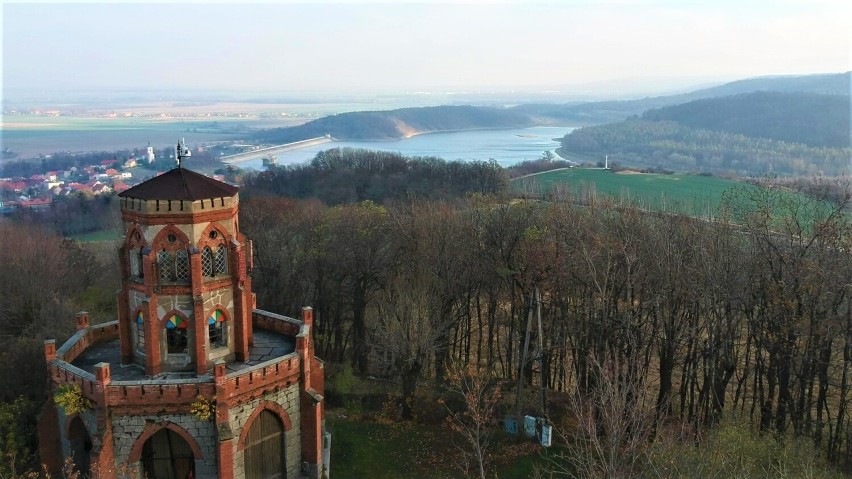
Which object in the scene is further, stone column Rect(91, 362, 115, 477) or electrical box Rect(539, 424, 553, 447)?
electrical box Rect(539, 424, 553, 447)

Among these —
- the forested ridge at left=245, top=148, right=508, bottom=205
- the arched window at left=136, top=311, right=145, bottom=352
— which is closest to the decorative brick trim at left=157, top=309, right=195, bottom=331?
the arched window at left=136, top=311, right=145, bottom=352

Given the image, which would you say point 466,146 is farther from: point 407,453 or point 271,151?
point 407,453

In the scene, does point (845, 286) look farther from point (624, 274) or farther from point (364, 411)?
point (364, 411)

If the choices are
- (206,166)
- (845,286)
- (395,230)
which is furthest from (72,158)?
(845,286)

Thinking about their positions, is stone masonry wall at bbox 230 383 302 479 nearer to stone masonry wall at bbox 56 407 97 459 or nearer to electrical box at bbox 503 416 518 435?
stone masonry wall at bbox 56 407 97 459

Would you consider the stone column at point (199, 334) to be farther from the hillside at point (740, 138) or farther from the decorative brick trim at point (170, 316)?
the hillside at point (740, 138)

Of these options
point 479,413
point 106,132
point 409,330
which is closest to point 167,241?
point 479,413

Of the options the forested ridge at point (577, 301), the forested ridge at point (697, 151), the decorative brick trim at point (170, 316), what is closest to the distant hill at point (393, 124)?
the forested ridge at point (697, 151)
